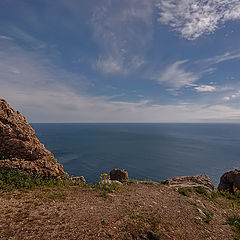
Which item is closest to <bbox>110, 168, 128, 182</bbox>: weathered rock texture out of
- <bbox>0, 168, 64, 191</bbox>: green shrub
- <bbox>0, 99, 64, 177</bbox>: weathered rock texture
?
<bbox>0, 99, 64, 177</bbox>: weathered rock texture

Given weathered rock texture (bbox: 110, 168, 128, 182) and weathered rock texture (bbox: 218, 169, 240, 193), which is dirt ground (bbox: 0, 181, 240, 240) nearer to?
weathered rock texture (bbox: 110, 168, 128, 182)

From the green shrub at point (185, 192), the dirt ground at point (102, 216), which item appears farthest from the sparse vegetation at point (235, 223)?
the green shrub at point (185, 192)

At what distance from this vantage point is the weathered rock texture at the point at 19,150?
11.1 m

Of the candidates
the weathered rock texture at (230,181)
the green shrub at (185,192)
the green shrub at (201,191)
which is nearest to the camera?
the green shrub at (185,192)

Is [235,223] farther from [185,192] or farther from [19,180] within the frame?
[19,180]

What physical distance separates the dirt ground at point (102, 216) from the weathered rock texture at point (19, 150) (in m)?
2.42

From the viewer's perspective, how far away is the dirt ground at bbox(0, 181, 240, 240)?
5902 millimetres

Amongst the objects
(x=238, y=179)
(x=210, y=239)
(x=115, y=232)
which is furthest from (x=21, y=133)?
(x=238, y=179)

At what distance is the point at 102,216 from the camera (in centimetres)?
731

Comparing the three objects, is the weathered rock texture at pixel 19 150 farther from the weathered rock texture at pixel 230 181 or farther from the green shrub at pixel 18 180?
the weathered rock texture at pixel 230 181

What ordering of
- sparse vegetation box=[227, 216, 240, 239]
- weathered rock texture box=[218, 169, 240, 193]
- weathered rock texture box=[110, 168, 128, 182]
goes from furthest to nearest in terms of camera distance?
weathered rock texture box=[218, 169, 240, 193] → weathered rock texture box=[110, 168, 128, 182] → sparse vegetation box=[227, 216, 240, 239]

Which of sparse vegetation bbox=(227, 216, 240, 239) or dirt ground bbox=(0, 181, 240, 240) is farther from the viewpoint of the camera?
sparse vegetation bbox=(227, 216, 240, 239)

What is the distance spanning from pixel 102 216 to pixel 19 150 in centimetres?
923

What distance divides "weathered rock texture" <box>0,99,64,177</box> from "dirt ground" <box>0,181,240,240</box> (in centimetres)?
242
